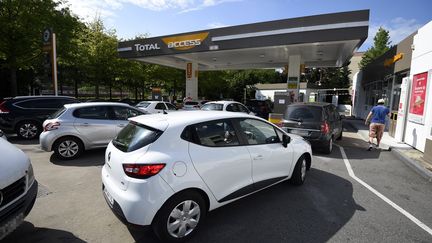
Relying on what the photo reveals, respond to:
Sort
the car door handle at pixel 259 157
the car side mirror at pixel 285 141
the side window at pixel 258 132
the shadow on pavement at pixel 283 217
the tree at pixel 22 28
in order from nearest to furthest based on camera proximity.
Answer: the shadow on pavement at pixel 283 217 → the car door handle at pixel 259 157 → the side window at pixel 258 132 → the car side mirror at pixel 285 141 → the tree at pixel 22 28

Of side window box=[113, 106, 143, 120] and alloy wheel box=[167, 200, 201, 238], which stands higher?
side window box=[113, 106, 143, 120]

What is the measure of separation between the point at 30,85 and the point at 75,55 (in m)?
11.0

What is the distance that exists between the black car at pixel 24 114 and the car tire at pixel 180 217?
903cm

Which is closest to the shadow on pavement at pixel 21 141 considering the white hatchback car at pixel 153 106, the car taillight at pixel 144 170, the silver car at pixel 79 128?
the silver car at pixel 79 128

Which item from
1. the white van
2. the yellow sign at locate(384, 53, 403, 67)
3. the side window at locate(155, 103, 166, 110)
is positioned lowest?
the white van

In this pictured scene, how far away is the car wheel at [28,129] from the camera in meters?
9.10

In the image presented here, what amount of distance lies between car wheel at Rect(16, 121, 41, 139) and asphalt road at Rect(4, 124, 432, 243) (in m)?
4.65

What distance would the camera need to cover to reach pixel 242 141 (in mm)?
3670

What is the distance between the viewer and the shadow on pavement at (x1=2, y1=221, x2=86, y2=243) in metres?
3.05


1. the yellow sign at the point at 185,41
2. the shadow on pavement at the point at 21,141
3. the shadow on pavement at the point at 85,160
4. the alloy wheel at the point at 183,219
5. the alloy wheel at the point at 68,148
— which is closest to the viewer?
the alloy wheel at the point at 183,219

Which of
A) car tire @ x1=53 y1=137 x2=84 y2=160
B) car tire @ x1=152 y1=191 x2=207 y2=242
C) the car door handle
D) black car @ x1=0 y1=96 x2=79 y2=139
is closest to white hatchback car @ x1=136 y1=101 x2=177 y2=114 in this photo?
black car @ x1=0 y1=96 x2=79 y2=139

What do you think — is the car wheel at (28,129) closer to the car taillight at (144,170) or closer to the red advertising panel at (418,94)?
the car taillight at (144,170)

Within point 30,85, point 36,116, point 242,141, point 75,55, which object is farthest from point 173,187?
point 30,85

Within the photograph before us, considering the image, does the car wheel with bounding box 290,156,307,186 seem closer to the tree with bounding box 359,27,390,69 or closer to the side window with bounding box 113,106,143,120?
the side window with bounding box 113,106,143,120
